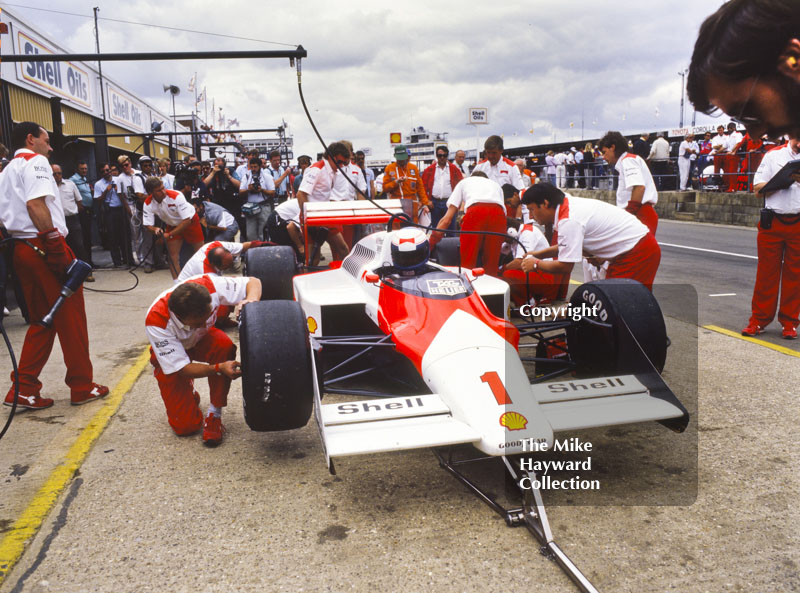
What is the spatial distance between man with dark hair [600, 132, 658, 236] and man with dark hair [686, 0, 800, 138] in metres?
4.61

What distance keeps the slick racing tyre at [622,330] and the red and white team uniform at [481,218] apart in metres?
2.95

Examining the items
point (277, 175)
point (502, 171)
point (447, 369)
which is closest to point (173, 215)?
point (502, 171)

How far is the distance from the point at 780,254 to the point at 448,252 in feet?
10.4

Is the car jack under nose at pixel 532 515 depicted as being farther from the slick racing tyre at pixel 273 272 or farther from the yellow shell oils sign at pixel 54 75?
the yellow shell oils sign at pixel 54 75

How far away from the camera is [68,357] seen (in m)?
4.41

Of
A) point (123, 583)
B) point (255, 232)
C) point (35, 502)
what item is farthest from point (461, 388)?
point (255, 232)

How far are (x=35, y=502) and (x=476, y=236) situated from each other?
492cm

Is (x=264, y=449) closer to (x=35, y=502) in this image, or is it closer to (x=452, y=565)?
(x=35, y=502)

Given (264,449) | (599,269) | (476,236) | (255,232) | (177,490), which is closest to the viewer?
(177,490)

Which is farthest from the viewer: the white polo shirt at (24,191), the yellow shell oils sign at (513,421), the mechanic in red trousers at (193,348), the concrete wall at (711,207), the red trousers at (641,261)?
the concrete wall at (711,207)

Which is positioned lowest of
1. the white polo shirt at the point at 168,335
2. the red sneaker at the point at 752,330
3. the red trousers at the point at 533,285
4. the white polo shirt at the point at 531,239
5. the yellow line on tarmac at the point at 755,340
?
the yellow line on tarmac at the point at 755,340

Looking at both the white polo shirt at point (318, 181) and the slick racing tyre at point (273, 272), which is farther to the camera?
the white polo shirt at point (318, 181)

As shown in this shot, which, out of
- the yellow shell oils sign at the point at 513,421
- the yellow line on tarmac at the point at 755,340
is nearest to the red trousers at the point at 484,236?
the yellow line on tarmac at the point at 755,340

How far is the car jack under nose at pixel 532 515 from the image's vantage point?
235 centimetres
